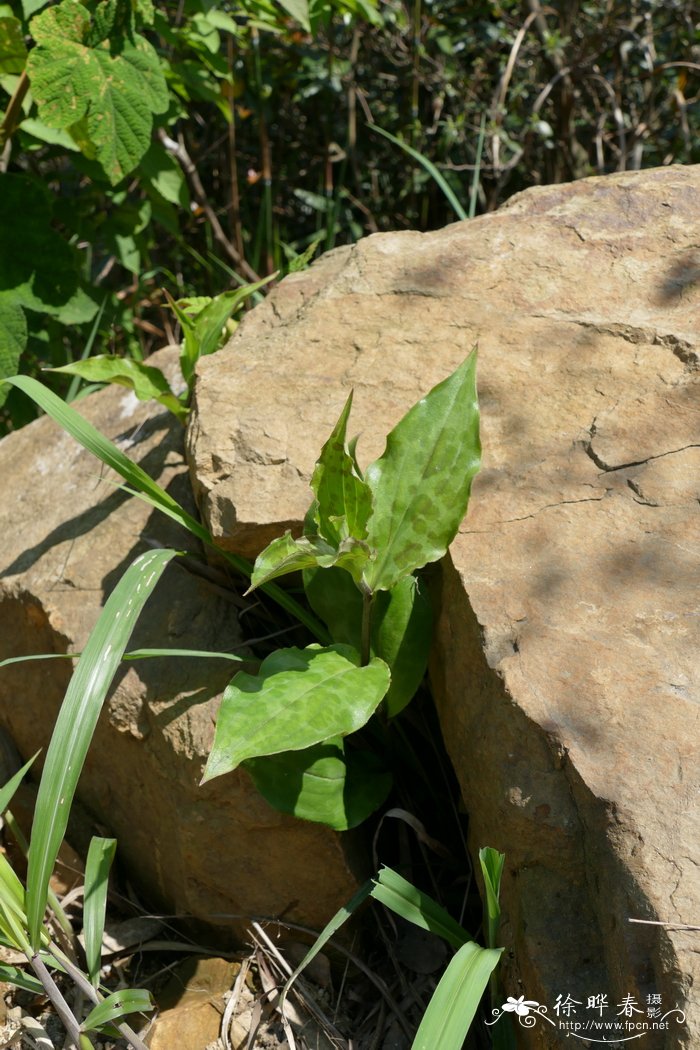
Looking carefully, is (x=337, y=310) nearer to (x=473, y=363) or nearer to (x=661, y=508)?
(x=473, y=363)

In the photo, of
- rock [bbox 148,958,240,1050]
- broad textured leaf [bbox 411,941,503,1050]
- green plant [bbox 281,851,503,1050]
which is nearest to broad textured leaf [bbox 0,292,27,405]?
rock [bbox 148,958,240,1050]

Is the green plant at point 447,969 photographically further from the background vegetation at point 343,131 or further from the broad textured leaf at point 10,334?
the background vegetation at point 343,131

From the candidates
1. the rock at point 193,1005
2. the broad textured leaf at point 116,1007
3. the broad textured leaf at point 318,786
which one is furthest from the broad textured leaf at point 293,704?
the rock at point 193,1005

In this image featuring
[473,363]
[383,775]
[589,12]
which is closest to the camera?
[473,363]

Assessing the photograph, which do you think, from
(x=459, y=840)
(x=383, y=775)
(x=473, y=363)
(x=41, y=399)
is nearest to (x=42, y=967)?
(x=383, y=775)

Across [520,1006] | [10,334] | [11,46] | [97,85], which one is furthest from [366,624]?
[11,46]
